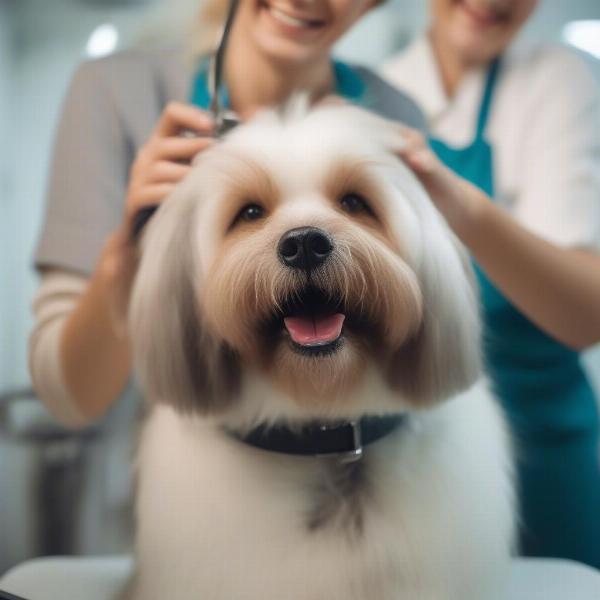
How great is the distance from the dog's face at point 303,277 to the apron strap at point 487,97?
0.09m

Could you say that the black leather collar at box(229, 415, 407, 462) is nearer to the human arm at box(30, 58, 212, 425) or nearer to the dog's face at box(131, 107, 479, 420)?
the dog's face at box(131, 107, 479, 420)

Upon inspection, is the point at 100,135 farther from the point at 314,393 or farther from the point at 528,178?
the point at 528,178

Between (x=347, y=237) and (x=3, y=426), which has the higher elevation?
(x=347, y=237)

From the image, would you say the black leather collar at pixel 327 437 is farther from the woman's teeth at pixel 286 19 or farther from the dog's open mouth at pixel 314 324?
the woman's teeth at pixel 286 19

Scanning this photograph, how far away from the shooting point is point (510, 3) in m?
0.84

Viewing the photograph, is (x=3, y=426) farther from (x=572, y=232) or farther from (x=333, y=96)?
(x=572, y=232)

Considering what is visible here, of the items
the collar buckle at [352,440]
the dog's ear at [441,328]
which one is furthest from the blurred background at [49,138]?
the collar buckle at [352,440]

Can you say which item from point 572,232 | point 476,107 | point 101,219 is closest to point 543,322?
point 572,232

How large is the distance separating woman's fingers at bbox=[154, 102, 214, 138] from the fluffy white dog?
1.1 inches

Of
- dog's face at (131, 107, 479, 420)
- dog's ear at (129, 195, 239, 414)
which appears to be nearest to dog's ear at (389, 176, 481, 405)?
dog's face at (131, 107, 479, 420)

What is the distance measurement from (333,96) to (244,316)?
0.28m

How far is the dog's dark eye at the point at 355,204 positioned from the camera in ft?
2.90

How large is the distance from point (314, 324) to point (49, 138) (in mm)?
365

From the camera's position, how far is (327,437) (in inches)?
36.3
